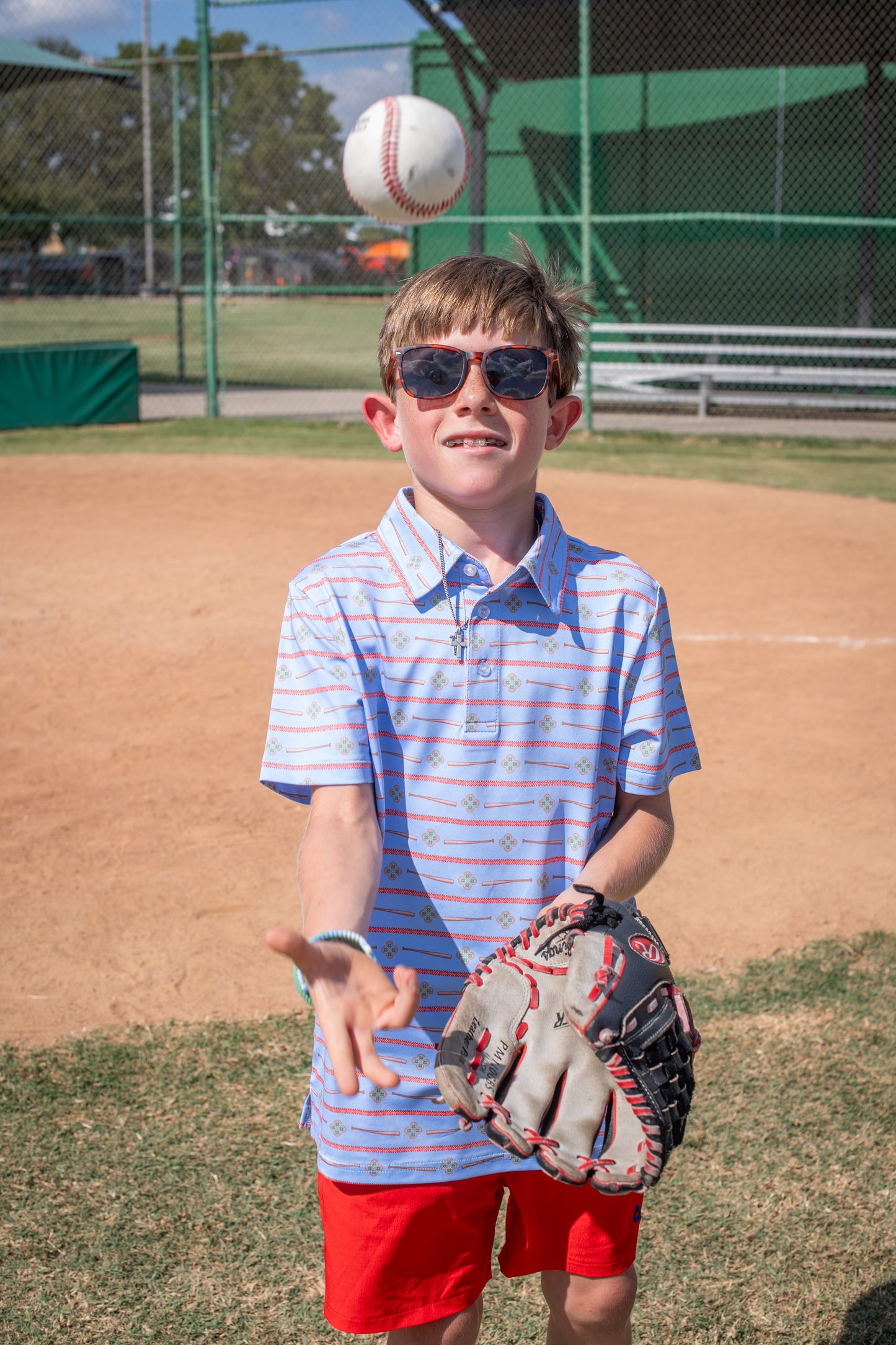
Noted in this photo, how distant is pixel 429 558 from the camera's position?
163 cm

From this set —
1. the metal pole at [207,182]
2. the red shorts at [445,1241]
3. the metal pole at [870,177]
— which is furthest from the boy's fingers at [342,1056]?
the metal pole at [870,177]

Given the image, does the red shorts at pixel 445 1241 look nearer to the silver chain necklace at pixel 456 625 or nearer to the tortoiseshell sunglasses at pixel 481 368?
the silver chain necklace at pixel 456 625

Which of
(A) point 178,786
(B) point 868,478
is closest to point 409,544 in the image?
(A) point 178,786

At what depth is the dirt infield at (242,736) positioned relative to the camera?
331cm

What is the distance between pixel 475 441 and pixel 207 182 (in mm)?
11903

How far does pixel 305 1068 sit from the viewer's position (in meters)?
2.80

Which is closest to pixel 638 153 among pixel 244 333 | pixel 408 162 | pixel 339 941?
pixel 408 162

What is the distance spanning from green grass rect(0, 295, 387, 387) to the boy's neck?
12373 mm

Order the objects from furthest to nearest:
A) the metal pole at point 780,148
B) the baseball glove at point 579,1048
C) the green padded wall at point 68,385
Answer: the metal pole at point 780,148
the green padded wall at point 68,385
the baseball glove at point 579,1048

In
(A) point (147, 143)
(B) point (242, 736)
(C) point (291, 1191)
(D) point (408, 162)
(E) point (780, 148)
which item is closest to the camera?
(C) point (291, 1191)

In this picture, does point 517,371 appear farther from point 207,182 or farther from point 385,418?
point 207,182

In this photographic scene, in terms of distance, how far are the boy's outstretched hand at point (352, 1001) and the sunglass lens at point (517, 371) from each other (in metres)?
0.76

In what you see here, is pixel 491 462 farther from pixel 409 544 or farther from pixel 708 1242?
pixel 708 1242

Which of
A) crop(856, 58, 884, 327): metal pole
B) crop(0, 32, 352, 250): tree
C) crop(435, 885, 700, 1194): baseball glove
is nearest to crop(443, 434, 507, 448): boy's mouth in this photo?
crop(435, 885, 700, 1194): baseball glove
